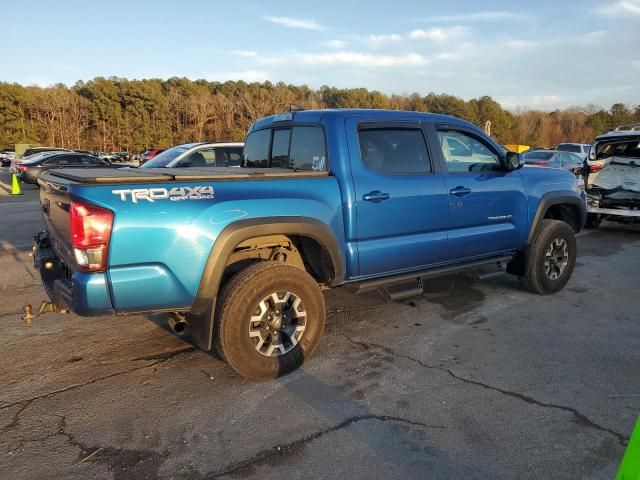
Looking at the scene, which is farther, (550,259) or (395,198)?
(550,259)

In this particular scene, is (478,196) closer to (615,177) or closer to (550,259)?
(550,259)

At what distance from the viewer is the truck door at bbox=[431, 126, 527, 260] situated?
470 cm

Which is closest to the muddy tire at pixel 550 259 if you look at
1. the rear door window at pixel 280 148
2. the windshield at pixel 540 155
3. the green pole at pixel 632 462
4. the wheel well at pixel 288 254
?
the wheel well at pixel 288 254

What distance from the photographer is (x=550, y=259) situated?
5.66 meters

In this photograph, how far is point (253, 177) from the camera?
348 cm

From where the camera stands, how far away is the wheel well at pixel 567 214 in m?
6.03

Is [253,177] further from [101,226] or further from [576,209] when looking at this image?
[576,209]

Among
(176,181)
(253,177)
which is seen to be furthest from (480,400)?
(176,181)

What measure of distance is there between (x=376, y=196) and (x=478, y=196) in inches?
52.7

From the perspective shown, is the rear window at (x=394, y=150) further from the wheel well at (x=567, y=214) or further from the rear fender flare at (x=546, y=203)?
the wheel well at (x=567, y=214)

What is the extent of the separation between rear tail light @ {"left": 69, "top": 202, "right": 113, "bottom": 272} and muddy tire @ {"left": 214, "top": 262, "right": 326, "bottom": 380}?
2.84ft

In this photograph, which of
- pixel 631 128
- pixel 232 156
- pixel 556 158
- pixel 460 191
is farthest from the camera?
pixel 556 158

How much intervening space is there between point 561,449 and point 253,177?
8.38ft

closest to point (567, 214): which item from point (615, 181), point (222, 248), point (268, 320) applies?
point (268, 320)
